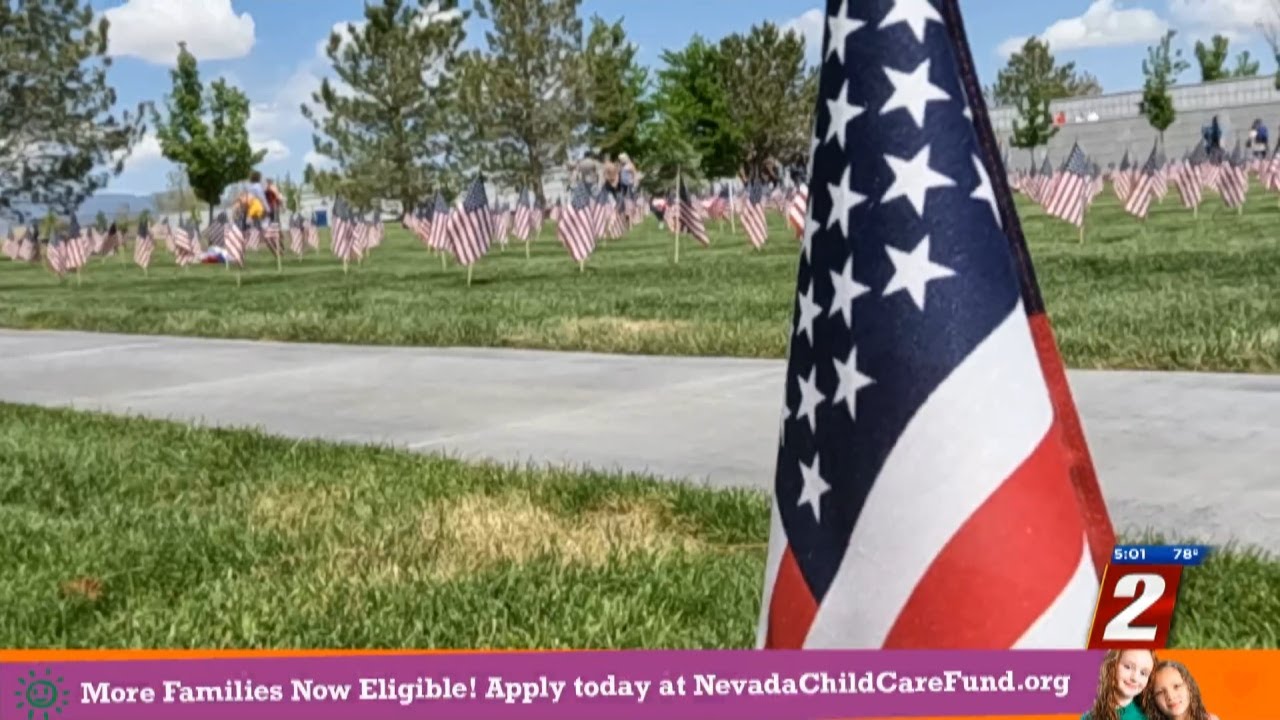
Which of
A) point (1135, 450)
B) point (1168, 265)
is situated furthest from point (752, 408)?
point (1168, 265)

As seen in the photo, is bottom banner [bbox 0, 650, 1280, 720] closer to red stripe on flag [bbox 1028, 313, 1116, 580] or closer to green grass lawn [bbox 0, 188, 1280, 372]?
red stripe on flag [bbox 1028, 313, 1116, 580]

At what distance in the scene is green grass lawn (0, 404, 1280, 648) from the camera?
3.40 meters

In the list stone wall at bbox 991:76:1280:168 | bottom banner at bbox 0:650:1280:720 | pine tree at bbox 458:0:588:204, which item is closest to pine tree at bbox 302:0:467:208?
pine tree at bbox 458:0:588:204

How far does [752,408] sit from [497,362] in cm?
259

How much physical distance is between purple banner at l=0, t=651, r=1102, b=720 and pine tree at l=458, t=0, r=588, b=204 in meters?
53.5

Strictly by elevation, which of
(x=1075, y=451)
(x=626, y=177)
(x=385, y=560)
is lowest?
(x=385, y=560)

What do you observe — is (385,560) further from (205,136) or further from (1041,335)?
(205,136)

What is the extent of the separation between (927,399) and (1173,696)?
0.47 metres

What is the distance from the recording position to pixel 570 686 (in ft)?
7.12

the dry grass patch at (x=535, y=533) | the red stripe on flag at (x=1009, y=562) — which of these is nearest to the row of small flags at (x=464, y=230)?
the dry grass patch at (x=535, y=533)

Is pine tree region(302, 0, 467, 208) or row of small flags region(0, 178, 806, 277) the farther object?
pine tree region(302, 0, 467, 208)

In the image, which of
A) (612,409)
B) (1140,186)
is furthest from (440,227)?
(612,409)

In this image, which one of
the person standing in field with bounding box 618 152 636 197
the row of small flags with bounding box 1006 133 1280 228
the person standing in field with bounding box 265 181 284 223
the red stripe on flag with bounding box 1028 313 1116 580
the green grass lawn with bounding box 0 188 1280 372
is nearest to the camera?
the red stripe on flag with bounding box 1028 313 1116 580

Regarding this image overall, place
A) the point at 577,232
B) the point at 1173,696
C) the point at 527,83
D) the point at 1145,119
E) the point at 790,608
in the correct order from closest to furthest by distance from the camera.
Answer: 1. the point at 1173,696
2. the point at 790,608
3. the point at 577,232
4. the point at 527,83
5. the point at 1145,119
